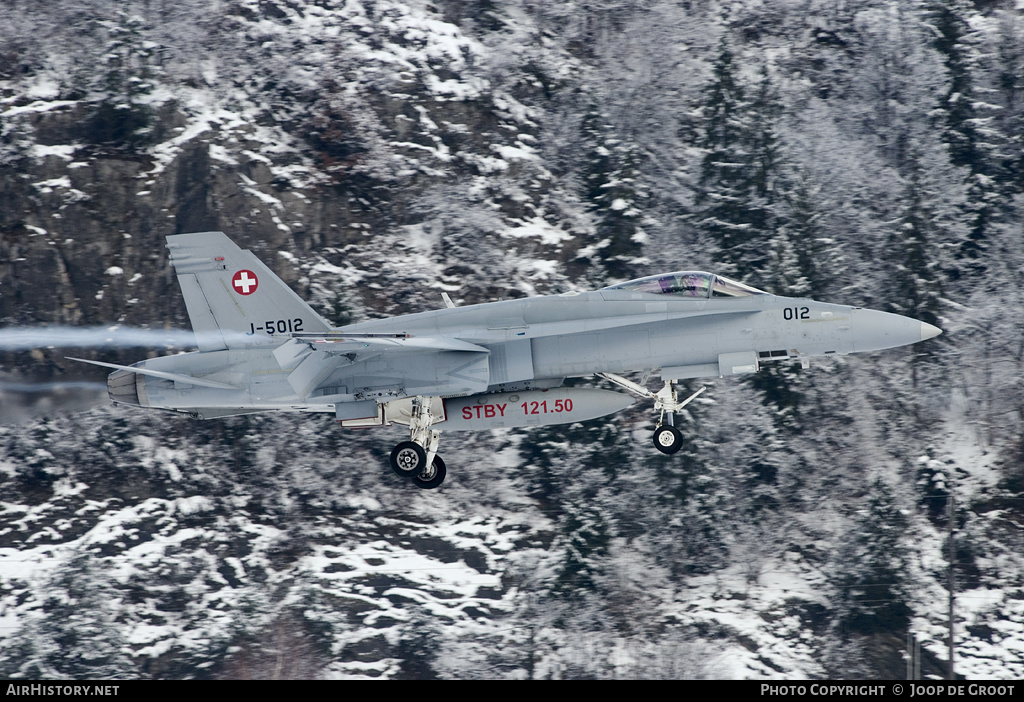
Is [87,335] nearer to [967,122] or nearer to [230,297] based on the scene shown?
[230,297]

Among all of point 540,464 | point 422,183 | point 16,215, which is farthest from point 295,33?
point 540,464

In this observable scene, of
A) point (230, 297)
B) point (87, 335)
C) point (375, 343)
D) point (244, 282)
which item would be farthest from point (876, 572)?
point (87, 335)

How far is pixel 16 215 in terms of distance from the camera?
120 feet

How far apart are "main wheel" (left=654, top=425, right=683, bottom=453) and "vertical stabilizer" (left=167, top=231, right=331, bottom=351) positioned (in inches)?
278

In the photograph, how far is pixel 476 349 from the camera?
22.2m

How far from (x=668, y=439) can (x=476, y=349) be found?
4.16m

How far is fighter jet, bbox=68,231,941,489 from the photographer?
72.3 feet

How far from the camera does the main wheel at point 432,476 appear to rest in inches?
944

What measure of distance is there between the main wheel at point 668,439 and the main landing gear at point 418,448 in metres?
4.46

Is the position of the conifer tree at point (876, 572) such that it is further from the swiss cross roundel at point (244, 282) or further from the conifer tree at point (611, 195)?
the swiss cross roundel at point (244, 282)

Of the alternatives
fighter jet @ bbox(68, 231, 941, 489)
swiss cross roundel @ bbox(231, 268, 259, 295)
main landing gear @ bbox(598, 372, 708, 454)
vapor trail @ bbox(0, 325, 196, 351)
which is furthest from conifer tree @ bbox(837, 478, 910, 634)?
vapor trail @ bbox(0, 325, 196, 351)

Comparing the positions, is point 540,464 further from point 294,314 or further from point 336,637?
point 294,314

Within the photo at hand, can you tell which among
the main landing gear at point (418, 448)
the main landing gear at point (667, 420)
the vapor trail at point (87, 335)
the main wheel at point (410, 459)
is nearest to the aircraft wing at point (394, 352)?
the main landing gear at point (418, 448)

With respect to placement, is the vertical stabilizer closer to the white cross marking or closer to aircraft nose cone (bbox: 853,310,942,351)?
the white cross marking
